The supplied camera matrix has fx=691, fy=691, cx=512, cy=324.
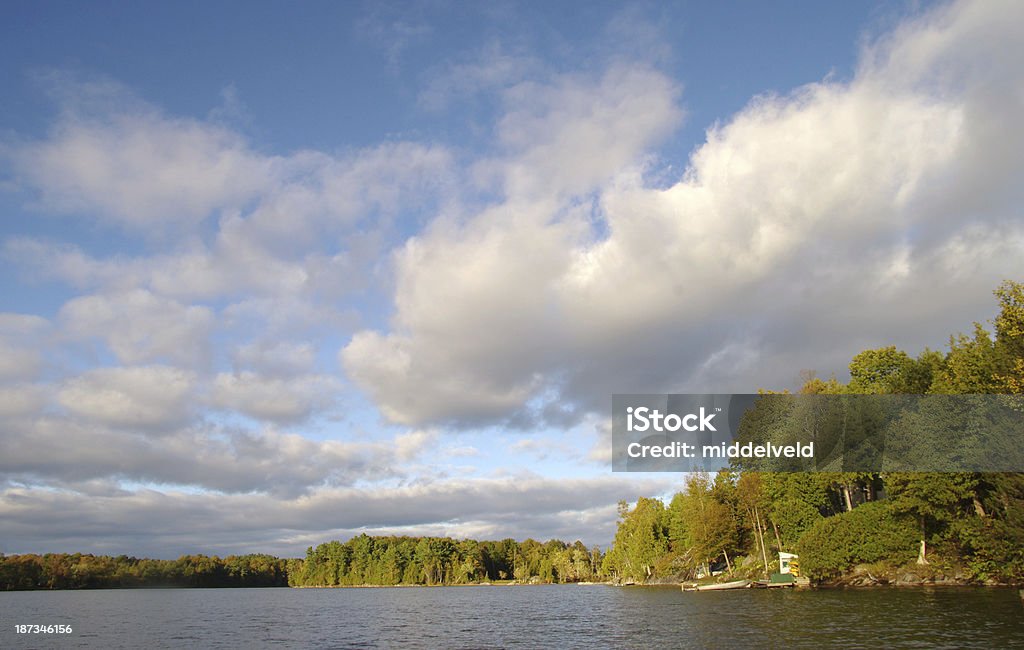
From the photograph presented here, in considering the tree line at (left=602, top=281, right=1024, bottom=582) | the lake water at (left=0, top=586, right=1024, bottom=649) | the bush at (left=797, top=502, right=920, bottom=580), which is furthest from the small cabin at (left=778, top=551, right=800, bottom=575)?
the lake water at (left=0, top=586, right=1024, bottom=649)

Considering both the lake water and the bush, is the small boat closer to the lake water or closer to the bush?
the bush

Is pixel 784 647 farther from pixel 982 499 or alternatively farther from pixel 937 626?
pixel 982 499

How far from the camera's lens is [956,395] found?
2675 inches

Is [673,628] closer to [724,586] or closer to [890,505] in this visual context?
[890,505]

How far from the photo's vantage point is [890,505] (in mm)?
75062

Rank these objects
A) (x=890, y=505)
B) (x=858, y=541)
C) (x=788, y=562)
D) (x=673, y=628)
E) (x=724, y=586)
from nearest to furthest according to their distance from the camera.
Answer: (x=673, y=628) < (x=890, y=505) < (x=858, y=541) < (x=788, y=562) < (x=724, y=586)

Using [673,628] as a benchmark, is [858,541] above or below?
above

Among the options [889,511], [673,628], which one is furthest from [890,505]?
[673,628]

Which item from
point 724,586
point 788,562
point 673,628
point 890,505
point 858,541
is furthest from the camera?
point 724,586

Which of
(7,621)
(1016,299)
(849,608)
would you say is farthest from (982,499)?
(7,621)

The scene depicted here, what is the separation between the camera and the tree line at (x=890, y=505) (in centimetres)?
6178

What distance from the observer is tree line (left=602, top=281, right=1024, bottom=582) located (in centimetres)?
6178

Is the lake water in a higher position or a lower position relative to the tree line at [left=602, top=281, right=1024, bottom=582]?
lower

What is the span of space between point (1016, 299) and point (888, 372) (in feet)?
178
